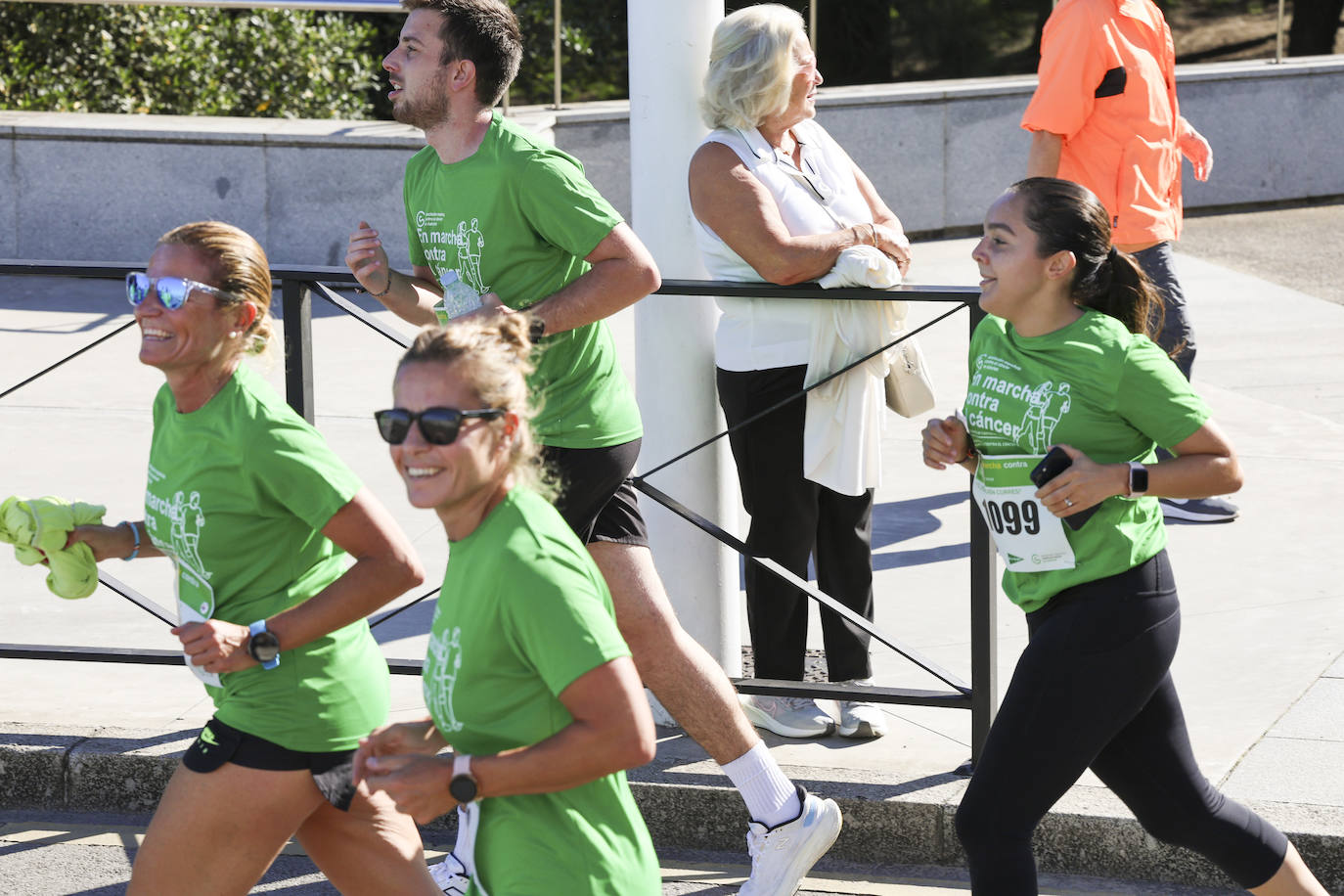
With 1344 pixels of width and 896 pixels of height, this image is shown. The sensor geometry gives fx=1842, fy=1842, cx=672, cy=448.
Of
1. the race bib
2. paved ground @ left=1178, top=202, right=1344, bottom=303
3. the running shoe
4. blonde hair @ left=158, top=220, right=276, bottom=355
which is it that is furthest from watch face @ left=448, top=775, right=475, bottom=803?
paved ground @ left=1178, top=202, right=1344, bottom=303

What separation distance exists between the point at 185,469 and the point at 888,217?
241cm

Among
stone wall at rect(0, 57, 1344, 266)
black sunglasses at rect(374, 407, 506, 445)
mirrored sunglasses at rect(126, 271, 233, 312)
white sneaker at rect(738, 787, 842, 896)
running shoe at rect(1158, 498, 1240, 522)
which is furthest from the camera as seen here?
stone wall at rect(0, 57, 1344, 266)

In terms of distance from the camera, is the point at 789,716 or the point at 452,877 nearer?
the point at 452,877

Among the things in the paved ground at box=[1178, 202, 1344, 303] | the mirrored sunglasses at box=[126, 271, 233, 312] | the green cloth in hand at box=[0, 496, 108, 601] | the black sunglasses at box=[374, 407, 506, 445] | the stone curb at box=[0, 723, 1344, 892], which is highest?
the mirrored sunglasses at box=[126, 271, 233, 312]

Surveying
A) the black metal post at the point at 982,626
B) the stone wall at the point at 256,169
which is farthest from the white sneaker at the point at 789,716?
the stone wall at the point at 256,169

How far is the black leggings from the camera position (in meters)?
3.30

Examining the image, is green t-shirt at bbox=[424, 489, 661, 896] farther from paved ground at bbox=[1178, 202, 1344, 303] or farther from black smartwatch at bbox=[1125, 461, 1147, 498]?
paved ground at bbox=[1178, 202, 1344, 303]

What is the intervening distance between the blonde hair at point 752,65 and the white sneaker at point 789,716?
1524mm

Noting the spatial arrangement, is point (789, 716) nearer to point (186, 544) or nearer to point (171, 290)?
point (186, 544)

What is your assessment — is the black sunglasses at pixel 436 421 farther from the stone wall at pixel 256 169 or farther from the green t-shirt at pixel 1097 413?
the stone wall at pixel 256 169

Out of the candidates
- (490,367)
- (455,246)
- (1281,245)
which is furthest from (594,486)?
(1281,245)

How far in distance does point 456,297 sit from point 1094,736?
1.66m

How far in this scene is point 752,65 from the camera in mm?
4543

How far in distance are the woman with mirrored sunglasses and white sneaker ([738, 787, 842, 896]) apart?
3.35ft
